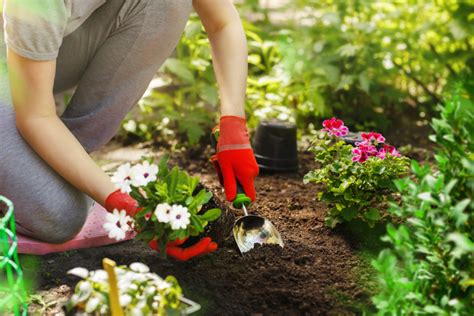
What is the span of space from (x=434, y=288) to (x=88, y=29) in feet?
4.68

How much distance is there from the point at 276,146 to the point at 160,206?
1.22 m

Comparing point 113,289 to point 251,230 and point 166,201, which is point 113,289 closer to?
point 166,201

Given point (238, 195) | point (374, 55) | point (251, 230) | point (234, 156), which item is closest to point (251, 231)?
point (251, 230)

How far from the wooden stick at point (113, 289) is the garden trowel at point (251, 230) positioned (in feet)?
2.35

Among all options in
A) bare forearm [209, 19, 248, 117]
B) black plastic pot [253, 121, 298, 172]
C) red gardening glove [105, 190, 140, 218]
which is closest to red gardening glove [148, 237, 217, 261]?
red gardening glove [105, 190, 140, 218]

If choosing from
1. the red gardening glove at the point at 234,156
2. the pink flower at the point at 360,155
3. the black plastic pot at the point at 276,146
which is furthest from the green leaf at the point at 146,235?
the black plastic pot at the point at 276,146

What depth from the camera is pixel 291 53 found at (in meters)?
3.45

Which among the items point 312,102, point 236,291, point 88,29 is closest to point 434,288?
point 236,291

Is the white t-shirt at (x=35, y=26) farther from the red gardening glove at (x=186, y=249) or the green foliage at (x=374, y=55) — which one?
the green foliage at (x=374, y=55)

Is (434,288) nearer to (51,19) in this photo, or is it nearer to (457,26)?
(51,19)

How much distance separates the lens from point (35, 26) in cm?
196

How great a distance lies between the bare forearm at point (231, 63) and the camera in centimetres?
240

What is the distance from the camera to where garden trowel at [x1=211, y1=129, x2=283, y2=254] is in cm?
227

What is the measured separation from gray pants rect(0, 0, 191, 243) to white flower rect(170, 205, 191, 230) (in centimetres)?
60
